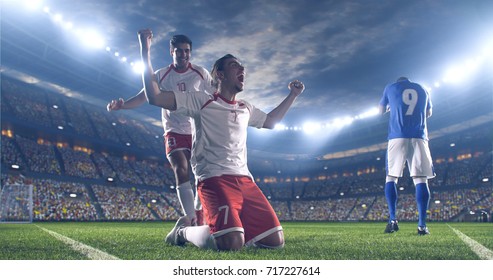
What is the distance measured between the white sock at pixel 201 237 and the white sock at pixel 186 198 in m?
0.63

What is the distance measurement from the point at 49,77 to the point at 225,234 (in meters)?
32.9

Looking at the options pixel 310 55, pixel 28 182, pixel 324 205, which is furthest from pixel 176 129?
pixel 324 205

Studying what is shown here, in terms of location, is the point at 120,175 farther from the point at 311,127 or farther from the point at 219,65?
the point at 219,65

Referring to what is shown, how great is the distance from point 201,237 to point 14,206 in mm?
20203

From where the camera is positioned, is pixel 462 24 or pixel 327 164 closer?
pixel 462 24

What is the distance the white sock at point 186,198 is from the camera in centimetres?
478

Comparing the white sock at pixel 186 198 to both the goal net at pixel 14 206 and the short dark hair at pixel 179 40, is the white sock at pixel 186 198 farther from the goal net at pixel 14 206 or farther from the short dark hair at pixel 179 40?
the goal net at pixel 14 206

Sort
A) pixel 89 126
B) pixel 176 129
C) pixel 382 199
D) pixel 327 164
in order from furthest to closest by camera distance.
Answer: pixel 327 164 → pixel 382 199 → pixel 89 126 → pixel 176 129

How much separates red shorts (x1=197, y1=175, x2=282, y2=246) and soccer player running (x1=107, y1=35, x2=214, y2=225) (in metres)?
1.10

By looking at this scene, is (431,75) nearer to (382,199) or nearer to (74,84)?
(382,199)

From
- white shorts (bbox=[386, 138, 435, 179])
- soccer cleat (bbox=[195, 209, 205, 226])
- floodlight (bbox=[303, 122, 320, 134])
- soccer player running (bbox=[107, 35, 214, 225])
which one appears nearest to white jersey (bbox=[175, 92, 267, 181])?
soccer player running (bbox=[107, 35, 214, 225])

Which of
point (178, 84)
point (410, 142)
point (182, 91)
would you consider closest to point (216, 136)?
point (182, 91)

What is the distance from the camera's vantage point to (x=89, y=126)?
117 feet

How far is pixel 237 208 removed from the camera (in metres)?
3.86
